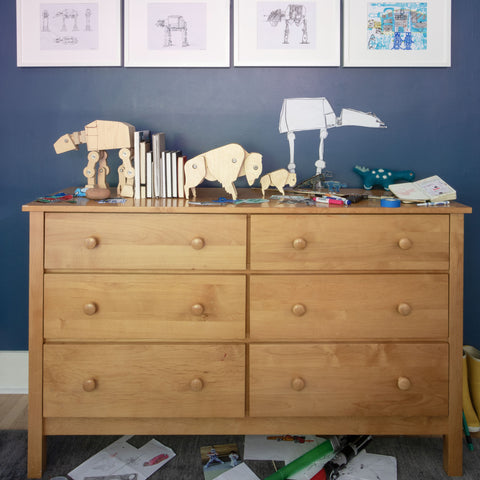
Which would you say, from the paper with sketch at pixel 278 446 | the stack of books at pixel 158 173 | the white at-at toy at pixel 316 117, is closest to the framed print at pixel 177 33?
the white at-at toy at pixel 316 117

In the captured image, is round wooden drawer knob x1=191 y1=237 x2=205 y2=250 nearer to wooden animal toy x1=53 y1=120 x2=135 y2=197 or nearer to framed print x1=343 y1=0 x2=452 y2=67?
wooden animal toy x1=53 y1=120 x2=135 y2=197

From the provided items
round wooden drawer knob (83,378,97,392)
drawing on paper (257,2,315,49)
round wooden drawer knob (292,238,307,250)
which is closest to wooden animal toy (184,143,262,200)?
round wooden drawer knob (292,238,307,250)

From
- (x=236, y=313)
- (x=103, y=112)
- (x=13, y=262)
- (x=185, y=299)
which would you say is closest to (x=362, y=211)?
(x=236, y=313)

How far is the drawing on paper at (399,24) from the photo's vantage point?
7.73ft

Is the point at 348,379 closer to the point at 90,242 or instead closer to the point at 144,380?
the point at 144,380

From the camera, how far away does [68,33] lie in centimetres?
237

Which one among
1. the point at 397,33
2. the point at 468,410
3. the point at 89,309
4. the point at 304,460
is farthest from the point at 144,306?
the point at 397,33

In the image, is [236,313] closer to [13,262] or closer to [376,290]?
[376,290]

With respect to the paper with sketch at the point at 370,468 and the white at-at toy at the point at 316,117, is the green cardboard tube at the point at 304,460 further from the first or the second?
the white at-at toy at the point at 316,117

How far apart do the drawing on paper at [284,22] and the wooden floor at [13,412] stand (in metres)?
1.91

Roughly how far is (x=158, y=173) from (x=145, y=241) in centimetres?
33

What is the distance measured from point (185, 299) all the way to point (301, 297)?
0.40 metres

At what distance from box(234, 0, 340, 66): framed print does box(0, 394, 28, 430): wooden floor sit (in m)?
1.78

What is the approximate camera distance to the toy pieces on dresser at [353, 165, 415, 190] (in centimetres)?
235
